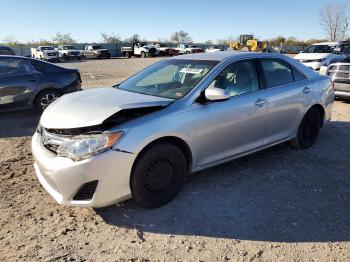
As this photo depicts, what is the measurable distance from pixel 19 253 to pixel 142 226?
111cm

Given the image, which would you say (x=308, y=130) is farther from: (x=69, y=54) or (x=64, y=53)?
(x=64, y=53)

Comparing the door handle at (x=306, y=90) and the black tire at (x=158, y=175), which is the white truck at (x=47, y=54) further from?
the black tire at (x=158, y=175)

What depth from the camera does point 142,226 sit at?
3650mm

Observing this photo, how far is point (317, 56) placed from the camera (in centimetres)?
1648

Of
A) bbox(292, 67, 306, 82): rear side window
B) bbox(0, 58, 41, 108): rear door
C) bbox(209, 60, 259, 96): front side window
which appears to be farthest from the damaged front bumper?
bbox(0, 58, 41, 108): rear door

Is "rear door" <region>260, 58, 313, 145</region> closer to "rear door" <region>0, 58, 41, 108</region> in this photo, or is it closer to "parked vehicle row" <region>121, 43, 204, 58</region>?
"rear door" <region>0, 58, 41, 108</region>

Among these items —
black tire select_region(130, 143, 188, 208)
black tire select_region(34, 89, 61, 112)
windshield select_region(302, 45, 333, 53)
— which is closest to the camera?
black tire select_region(130, 143, 188, 208)

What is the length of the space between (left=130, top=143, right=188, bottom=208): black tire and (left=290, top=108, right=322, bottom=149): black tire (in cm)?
247

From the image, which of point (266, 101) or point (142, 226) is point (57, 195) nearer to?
point (142, 226)

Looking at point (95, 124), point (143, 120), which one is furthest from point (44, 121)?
point (143, 120)

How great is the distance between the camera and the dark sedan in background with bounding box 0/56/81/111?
26.9 ft

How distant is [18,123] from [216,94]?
535 cm

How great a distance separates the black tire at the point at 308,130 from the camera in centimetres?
582

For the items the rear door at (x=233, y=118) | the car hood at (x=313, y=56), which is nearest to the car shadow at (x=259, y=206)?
the rear door at (x=233, y=118)
